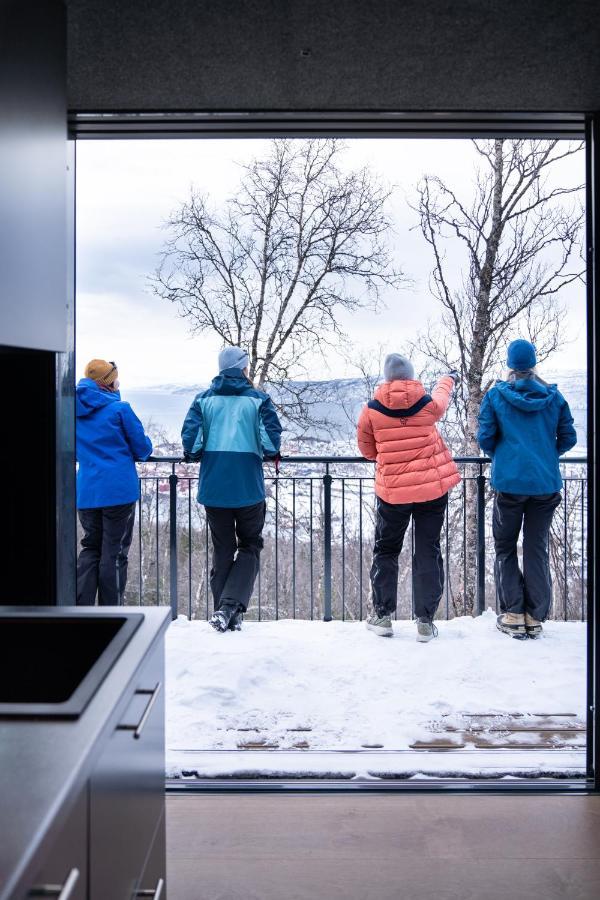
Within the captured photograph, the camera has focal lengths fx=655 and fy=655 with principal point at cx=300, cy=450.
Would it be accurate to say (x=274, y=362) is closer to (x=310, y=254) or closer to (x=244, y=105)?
(x=310, y=254)

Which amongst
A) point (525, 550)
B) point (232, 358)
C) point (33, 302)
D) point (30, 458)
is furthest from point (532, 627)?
point (33, 302)

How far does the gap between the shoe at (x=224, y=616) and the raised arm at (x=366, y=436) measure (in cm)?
108

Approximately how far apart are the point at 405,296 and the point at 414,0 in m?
3.55

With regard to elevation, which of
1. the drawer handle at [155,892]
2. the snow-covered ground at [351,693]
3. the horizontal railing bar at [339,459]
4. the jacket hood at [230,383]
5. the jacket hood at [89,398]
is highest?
the jacket hood at [230,383]

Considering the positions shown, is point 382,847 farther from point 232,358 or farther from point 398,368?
point 232,358

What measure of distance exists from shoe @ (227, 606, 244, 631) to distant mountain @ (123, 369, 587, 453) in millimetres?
1386

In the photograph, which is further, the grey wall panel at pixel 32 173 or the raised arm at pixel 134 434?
the raised arm at pixel 134 434

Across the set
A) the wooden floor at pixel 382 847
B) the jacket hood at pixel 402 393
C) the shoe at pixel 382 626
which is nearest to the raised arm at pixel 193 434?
the jacket hood at pixel 402 393

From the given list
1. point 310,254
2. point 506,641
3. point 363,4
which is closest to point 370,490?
point 506,641

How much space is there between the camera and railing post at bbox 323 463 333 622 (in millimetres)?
3729

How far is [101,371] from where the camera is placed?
10.3 ft

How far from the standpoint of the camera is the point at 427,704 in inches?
102

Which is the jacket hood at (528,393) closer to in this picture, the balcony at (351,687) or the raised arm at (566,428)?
the raised arm at (566,428)

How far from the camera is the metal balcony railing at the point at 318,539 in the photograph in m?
3.77
